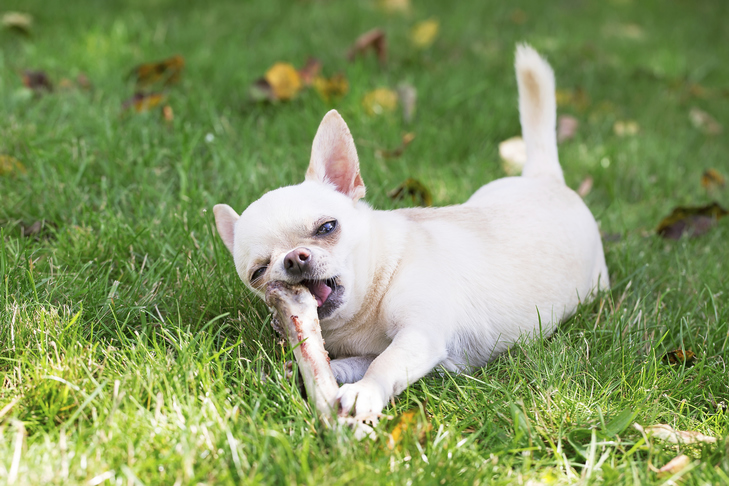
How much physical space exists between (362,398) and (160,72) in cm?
295

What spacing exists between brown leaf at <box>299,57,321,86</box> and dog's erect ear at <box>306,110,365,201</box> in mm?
1761

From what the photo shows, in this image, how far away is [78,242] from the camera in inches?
99.0

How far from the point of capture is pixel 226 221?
2334mm

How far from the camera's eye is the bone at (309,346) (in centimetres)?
165

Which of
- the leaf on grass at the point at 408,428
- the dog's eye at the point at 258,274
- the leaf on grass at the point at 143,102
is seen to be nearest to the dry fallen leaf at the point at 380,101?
the leaf on grass at the point at 143,102

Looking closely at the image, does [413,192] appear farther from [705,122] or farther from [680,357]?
[705,122]

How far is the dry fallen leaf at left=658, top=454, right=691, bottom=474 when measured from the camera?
1.59 metres

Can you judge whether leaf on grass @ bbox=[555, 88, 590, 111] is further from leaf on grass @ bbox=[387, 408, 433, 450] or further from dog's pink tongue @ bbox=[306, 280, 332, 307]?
leaf on grass @ bbox=[387, 408, 433, 450]

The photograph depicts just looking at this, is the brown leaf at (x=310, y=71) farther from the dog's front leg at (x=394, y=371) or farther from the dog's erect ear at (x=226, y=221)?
the dog's front leg at (x=394, y=371)

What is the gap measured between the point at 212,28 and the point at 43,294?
11.1 feet

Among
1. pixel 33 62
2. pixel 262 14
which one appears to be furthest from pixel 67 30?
pixel 262 14

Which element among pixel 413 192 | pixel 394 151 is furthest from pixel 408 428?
pixel 394 151

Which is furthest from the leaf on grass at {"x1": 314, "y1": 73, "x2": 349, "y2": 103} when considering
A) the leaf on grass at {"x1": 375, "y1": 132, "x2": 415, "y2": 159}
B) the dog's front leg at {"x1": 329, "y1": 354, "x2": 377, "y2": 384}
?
the dog's front leg at {"x1": 329, "y1": 354, "x2": 377, "y2": 384}

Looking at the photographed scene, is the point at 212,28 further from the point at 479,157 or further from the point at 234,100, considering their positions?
the point at 479,157
